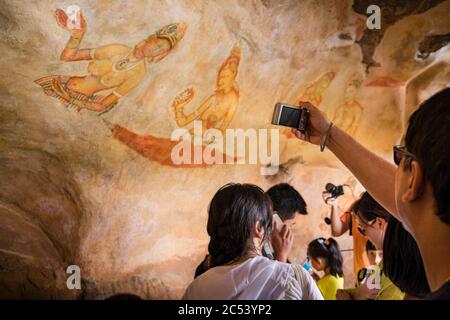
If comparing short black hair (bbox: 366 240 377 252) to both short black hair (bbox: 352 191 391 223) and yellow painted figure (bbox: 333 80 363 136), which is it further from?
yellow painted figure (bbox: 333 80 363 136)

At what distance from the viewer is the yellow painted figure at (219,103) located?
257 inches

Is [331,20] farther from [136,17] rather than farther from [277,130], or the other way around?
[136,17]

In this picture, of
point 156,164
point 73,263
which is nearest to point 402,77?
point 156,164

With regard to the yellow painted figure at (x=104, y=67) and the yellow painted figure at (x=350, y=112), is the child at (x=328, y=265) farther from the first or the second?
the yellow painted figure at (x=350, y=112)

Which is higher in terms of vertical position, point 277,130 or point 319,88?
point 319,88

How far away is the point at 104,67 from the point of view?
5402 mm

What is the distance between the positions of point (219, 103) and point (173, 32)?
1.49 metres

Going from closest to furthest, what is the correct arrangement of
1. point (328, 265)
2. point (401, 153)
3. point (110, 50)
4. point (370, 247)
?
point (401, 153) → point (370, 247) → point (328, 265) → point (110, 50)

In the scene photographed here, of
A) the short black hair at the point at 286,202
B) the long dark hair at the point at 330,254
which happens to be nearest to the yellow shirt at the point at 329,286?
the long dark hair at the point at 330,254

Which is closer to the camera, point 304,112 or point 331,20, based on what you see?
point 304,112

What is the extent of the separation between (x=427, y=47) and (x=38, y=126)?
6.94 m

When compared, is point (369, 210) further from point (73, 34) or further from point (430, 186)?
point (73, 34)

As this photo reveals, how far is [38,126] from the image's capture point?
17.2 ft

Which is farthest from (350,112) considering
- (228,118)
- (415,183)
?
(415,183)
